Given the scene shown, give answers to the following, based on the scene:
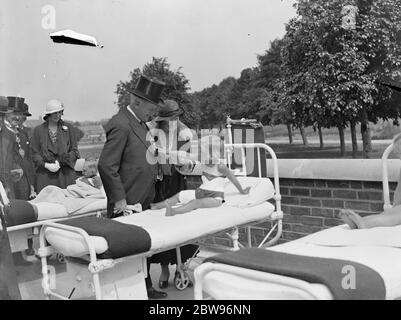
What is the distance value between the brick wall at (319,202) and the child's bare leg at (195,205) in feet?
1.12

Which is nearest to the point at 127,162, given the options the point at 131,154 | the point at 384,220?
the point at 131,154

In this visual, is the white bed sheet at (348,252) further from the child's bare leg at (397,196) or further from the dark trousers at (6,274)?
the dark trousers at (6,274)

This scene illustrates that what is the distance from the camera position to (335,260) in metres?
1.41

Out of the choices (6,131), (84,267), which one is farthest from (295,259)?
(6,131)

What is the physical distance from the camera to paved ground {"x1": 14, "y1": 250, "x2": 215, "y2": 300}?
263 centimetres

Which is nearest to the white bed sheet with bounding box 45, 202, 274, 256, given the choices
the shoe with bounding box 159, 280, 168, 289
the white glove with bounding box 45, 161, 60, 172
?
the shoe with bounding box 159, 280, 168, 289

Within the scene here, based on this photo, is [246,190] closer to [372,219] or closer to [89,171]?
[372,219]

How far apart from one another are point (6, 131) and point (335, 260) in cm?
221

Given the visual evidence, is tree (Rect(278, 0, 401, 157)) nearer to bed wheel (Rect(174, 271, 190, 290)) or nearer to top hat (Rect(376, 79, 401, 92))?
top hat (Rect(376, 79, 401, 92))

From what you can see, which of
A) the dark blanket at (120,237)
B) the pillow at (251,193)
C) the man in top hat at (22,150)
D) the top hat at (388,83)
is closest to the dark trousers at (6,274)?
the dark blanket at (120,237)

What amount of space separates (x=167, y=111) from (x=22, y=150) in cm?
116

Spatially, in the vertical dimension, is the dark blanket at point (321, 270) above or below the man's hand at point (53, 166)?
below

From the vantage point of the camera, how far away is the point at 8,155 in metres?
2.89

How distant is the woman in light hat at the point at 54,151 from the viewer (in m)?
3.62
